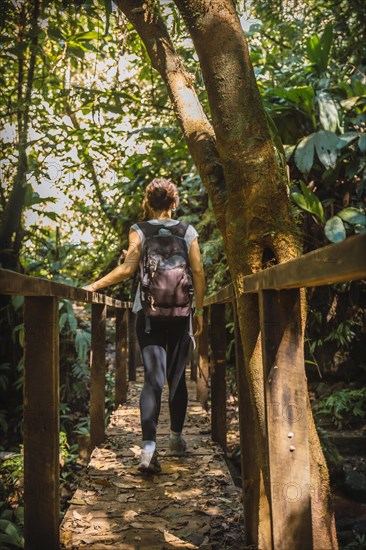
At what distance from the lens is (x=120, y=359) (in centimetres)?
524

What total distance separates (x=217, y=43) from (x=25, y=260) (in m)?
5.73

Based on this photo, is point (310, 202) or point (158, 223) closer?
point (158, 223)

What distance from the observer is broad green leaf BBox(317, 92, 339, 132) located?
4.96 metres

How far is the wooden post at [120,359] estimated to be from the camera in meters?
5.25

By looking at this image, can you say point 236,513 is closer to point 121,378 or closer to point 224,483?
point 224,483

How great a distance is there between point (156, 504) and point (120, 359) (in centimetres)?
267

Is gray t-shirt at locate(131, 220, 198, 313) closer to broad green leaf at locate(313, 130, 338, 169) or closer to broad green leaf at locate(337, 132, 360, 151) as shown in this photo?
broad green leaf at locate(313, 130, 338, 169)

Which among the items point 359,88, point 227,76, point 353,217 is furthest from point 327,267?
point 359,88

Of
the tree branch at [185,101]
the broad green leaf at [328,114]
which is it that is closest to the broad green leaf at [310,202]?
the broad green leaf at [328,114]

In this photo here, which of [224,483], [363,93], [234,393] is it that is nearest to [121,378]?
[234,393]

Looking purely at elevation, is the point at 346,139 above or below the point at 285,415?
above

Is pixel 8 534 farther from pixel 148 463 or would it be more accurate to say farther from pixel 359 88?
pixel 359 88

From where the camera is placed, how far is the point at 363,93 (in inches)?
198

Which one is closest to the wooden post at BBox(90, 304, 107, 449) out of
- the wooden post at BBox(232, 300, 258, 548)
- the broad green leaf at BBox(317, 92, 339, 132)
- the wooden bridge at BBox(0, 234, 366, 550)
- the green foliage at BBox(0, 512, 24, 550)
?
the wooden bridge at BBox(0, 234, 366, 550)
